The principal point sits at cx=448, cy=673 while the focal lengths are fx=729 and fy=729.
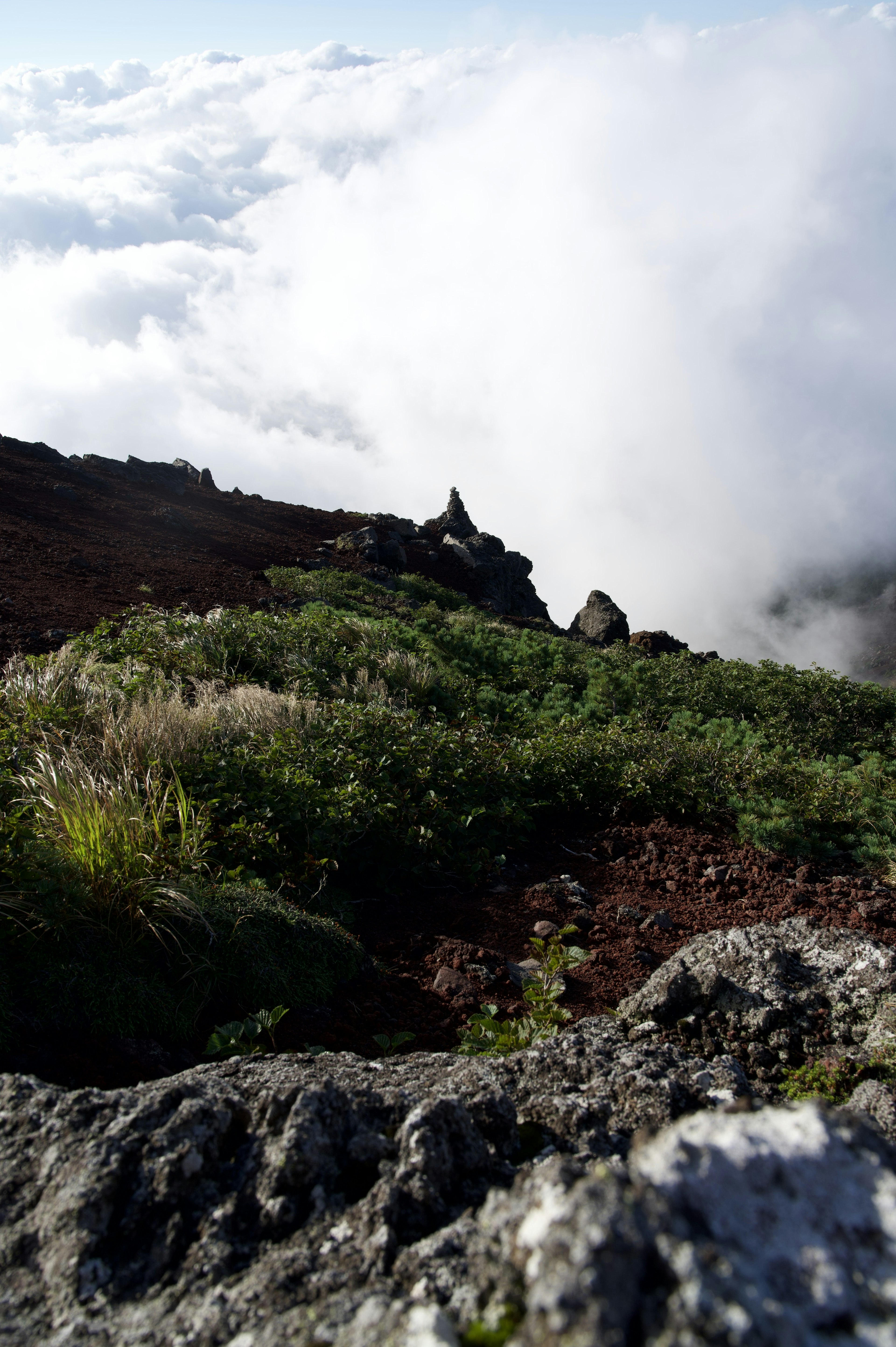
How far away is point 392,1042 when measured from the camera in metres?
3.00

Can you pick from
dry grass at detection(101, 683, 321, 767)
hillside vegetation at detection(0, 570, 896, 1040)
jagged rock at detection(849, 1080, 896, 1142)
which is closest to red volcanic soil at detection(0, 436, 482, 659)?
hillside vegetation at detection(0, 570, 896, 1040)

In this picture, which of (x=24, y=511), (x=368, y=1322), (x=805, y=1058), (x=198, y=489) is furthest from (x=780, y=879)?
(x=198, y=489)

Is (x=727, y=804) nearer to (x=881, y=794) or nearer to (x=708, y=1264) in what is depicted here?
(x=881, y=794)

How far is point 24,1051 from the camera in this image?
2.50 meters

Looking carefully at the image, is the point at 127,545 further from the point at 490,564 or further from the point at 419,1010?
the point at 419,1010

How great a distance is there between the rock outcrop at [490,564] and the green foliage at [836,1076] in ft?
60.8

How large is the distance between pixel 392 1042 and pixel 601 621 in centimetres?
2037

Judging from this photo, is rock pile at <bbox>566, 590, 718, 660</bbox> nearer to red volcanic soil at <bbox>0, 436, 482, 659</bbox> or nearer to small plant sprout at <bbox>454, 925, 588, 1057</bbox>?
red volcanic soil at <bbox>0, 436, 482, 659</bbox>

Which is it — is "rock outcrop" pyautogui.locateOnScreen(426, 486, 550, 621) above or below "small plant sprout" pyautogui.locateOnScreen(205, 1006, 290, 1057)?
above

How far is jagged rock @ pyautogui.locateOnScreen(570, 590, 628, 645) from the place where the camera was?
22047 millimetres

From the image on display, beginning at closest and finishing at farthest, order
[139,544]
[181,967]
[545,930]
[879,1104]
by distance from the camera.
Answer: [879,1104] < [181,967] < [545,930] < [139,544]

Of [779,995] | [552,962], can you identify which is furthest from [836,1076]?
[552,962]

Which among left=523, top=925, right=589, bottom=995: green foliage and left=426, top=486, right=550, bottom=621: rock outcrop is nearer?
left=523, top=925, right=589, bottom=995: green foliage

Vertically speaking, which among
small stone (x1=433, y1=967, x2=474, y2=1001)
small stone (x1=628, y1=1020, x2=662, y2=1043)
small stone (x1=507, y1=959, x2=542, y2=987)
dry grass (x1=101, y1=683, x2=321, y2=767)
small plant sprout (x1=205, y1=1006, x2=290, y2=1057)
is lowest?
small plant sprout (x1=205, y1=1006, x2=290, y2=1057)
